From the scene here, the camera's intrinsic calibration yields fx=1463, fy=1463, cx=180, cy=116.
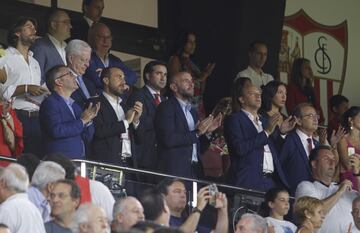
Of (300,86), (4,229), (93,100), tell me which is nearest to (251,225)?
(93,100)

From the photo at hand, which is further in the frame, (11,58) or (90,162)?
(11,58)

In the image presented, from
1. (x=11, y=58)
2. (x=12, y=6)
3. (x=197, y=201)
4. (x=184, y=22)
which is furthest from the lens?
(x=184, y=22)

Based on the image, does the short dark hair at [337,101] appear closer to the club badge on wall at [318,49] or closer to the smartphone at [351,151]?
the club badge on wall at [318,49]

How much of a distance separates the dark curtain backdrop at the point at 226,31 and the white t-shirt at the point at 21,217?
7497 millimetres

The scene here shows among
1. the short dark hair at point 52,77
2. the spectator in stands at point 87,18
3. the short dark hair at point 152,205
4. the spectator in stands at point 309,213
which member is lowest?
the spectator in stands at point 309,213

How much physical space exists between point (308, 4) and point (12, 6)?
187 inches

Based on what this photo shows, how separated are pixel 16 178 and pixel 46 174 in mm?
339

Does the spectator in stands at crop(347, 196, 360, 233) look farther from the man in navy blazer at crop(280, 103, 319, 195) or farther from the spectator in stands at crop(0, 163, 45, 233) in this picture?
the spectator in stands at crop(0, 163, 45, 233)

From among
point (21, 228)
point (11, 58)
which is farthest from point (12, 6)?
point (21, 228)

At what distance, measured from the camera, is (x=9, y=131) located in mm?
13117

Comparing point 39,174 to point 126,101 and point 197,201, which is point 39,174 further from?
point 126,101

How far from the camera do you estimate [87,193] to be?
460 inches

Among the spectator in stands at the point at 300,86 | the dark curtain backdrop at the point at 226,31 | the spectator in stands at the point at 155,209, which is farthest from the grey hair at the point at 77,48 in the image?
the dark curtain backdrop at the point at 226,31

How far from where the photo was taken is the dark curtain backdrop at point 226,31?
715 inches
